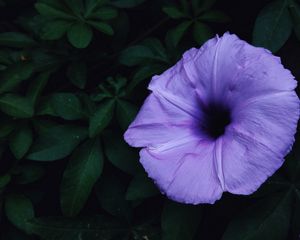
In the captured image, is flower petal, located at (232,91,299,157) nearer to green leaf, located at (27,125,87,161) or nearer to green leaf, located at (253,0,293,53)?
green leaf, located at (253,0,293,53)

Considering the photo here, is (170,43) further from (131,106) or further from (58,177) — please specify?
(58,177)

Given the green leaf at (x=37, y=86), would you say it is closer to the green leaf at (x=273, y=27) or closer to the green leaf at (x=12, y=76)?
the green leaf at (x=12, y=76)

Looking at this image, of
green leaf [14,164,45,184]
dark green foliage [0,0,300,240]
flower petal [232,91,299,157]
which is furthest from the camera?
green leaf [14,164,45,184]

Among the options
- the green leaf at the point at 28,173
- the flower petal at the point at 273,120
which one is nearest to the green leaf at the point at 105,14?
the green leaf at the point at 28,173

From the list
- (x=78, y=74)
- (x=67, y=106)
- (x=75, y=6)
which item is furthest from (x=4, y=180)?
(x=75, y=6)

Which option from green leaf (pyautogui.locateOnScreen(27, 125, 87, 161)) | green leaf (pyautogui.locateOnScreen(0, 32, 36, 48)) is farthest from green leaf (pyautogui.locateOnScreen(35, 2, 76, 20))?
green leaf (pyautogui.locateOnScreen(27, 125, 87, 161))

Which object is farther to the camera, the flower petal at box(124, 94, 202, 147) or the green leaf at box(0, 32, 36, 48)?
the green leaf at box(0, 32, 36, 48)

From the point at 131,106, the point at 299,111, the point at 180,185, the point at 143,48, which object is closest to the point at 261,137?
the point at 299,111
